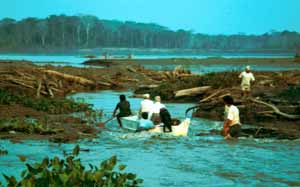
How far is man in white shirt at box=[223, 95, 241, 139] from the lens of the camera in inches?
719

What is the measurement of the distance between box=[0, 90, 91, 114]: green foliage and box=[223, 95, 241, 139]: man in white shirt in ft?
27.3

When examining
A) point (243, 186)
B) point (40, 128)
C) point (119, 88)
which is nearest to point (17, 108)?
point (40, 128)

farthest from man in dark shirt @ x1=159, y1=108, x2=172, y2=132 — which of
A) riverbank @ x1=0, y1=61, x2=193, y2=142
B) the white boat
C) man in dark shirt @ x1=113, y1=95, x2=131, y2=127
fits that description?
man in dark shirt @ x1=113, y1=95, x2=131, y2=127

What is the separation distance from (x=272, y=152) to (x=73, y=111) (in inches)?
419

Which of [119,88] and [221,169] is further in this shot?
[119,88]

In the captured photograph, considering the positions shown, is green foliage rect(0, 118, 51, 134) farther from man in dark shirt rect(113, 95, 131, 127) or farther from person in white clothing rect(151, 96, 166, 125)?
person in white clothing rect(151, 96, 166, 125)

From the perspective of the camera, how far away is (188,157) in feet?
56.1

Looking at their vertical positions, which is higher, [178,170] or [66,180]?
[66,180]

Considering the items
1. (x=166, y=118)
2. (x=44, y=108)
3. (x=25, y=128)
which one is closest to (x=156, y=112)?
(x=166, y=118)

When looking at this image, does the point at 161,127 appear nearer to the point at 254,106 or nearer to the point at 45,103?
the point at 254,106

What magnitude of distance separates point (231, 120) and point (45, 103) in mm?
9719

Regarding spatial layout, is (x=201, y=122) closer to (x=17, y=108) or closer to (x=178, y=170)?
(x=17, y=108)

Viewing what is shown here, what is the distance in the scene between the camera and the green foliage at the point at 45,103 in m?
25.7

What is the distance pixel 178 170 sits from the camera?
1548 centimetres
